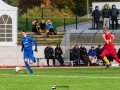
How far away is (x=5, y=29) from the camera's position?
49.4 metres

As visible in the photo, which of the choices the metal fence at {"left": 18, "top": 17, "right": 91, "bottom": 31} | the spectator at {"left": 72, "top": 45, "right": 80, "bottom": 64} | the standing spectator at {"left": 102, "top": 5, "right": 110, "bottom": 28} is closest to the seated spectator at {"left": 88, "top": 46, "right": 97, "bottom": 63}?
the spectator at {"left": 72, "top": 45, "right": 80, "bottom": 64}

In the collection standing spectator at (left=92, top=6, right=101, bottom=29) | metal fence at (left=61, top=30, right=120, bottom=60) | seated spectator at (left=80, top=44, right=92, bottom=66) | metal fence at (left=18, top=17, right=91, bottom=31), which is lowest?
seated spectator at (left=80, top=44, right=92, bottom=66)

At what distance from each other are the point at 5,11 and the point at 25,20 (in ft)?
28.7

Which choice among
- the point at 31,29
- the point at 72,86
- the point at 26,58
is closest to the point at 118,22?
the point at 31,29

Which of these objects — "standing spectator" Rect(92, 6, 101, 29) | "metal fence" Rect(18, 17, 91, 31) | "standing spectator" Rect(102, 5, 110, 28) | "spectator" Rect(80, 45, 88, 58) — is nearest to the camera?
"spectator" Rect(80, 45, 88, 58)

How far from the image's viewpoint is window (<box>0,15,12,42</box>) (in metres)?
49.2

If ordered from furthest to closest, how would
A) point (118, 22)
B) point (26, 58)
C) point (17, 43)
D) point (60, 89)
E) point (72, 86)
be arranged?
point (118, 22) → point (17, 43) → point (26, 58) → point (72, 86) → point (60, 89)

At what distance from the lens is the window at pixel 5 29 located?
49219mm

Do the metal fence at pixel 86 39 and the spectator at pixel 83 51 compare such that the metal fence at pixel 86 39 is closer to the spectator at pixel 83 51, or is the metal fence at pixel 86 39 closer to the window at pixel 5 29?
the spectator at pixel 83 51

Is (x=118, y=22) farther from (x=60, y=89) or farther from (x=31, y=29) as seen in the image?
(x=60, y=89)

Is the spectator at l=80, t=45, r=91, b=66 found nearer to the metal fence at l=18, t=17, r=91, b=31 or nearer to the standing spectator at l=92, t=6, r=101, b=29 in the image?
the standing spectator at l=92, t=6, r=101, b=29

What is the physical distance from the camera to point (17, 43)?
50969mm

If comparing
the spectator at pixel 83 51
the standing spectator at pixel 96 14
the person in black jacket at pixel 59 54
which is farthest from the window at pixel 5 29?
the standing spectator at pixel 96 14

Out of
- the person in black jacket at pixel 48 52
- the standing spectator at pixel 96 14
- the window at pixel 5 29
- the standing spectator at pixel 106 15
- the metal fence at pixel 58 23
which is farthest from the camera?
the metal fence at pixel 58 23
